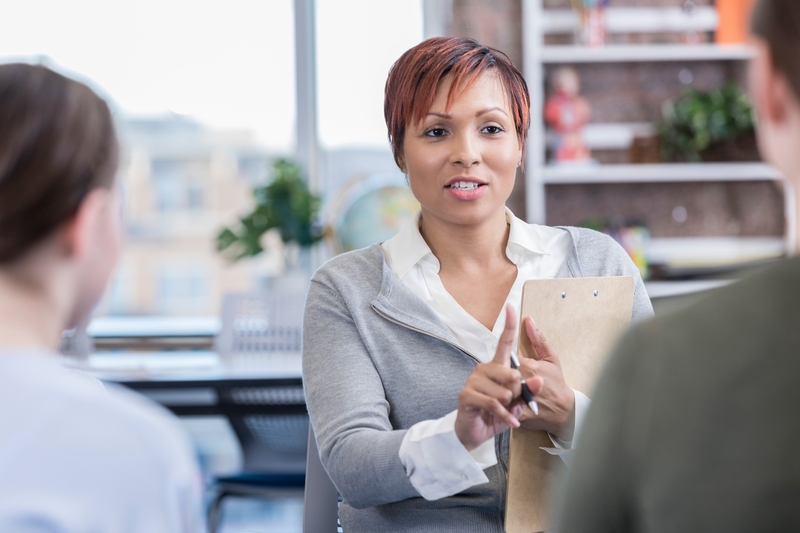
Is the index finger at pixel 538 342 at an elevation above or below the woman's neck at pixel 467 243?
below

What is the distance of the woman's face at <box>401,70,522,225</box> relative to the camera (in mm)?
1318

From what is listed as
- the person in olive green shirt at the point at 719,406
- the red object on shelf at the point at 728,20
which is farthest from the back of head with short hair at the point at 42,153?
the red object on shelf at the point at 728,20

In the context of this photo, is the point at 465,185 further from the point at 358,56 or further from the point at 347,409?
the point at 358,56

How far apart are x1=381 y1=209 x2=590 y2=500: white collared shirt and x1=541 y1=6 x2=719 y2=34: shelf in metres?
2.57

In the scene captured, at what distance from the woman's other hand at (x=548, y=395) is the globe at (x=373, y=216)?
8.24ft

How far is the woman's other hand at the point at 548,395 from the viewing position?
1086 mm

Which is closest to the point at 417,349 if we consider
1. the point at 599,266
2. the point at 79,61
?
the point at 599,266

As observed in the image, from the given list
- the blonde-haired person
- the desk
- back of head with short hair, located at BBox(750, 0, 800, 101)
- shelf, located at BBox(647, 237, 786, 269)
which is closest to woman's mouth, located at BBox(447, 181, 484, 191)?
the blonde-haired person

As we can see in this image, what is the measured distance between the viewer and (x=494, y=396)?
966mm

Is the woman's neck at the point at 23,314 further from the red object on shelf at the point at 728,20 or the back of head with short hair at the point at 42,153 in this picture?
the red object on shelf at the point at 728,20

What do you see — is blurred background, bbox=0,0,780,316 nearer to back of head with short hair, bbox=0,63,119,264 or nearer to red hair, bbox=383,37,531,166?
red hair, bbox=383,37,531,166

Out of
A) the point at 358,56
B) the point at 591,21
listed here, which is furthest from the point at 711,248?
the point at 358,56

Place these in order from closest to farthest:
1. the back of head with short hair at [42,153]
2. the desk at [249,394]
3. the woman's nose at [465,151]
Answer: the back of head with short hair at [42,153]
the woman's nose at [465,151]
the desk at [249,394]

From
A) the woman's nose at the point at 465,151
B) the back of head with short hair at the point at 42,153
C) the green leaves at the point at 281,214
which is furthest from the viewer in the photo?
the green leaves at the point at 281,214
